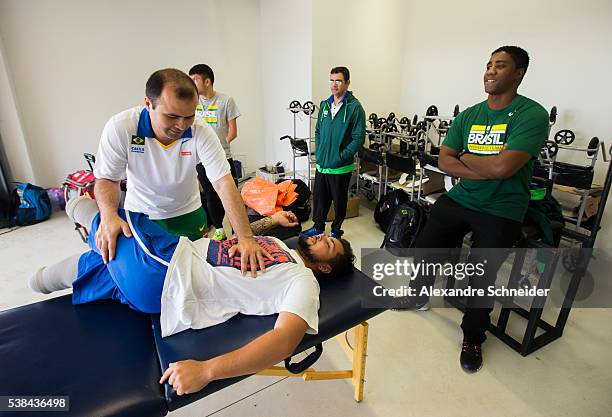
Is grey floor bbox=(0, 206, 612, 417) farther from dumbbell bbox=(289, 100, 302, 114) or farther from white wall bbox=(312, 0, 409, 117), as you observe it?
white wall bbox=(312, 0, 409, 117)

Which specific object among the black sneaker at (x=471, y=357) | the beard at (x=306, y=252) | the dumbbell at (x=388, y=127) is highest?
the dumbbell at (x=388, y=127)

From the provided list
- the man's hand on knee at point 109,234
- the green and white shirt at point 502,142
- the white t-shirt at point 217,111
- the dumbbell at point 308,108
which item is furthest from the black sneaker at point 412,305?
the dumbbell at point 308,108

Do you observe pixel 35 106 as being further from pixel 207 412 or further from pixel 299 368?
pixel 299 368

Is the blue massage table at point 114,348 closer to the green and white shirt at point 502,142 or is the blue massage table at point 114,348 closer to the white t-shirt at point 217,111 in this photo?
the green and white shirt at point 502,142

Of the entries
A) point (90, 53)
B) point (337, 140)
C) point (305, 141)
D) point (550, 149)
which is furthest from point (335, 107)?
point (90, 53)

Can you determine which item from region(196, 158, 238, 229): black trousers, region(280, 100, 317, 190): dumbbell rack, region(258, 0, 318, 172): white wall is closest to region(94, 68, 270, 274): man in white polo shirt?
region(196, 158, 238, 229): black trousers

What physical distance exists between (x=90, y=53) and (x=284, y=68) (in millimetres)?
2198

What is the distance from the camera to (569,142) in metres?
2.55

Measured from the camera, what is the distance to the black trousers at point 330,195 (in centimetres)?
299

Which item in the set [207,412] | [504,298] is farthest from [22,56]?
[504,298]

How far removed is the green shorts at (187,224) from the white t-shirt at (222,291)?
17.2 inches

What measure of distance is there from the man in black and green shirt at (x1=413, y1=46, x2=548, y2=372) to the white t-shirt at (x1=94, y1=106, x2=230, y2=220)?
1.25 metres

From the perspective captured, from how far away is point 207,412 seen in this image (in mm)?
1499

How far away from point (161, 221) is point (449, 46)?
11.6ft
